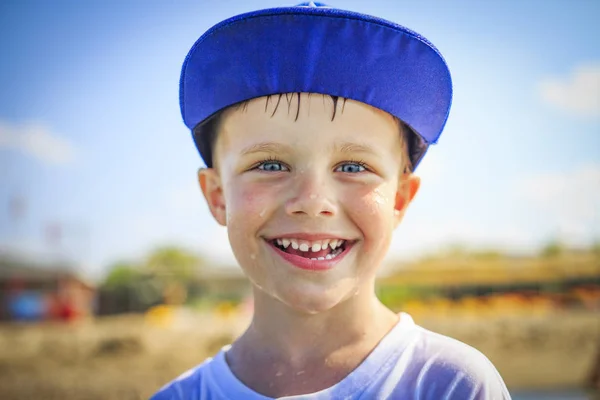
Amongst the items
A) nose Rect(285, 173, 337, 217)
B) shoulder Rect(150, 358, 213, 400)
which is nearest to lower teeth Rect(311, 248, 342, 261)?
nose Rect(285, 173, 337, 217)

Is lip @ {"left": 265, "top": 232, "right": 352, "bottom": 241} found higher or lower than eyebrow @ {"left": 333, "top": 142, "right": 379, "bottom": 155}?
lower

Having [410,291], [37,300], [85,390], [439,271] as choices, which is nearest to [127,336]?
[85,390]

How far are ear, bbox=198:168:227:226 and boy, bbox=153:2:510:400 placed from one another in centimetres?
12

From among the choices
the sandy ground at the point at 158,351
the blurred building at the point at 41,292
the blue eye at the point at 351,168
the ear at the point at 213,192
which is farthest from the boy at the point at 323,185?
the blurred building at the point at 41,292

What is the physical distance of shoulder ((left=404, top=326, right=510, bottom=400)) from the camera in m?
1.46

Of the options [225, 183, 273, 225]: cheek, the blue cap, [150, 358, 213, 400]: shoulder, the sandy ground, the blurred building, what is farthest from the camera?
the blurred building

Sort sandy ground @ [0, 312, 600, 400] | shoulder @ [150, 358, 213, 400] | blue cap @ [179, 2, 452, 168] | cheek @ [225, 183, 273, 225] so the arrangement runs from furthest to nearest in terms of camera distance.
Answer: sandy ground @ [0, 312, 600, 400] → shoulder @ [150, 358, 213, 400] → cheek @ [225, 183, 273, 225] → blue cap @ [179, 2, 452, 168]

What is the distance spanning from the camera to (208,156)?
1898mm

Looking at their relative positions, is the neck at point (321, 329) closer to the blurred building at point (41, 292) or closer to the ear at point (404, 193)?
the ear at point (404, 193)

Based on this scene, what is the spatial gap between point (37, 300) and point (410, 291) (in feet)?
39.1

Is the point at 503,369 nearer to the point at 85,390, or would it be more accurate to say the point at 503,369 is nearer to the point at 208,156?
the point at 85,390

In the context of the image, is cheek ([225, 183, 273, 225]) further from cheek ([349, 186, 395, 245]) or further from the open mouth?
cheek ([349, 186, 395, 245])

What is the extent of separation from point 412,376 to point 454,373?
4.1 inches

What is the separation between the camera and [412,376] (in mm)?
1527
